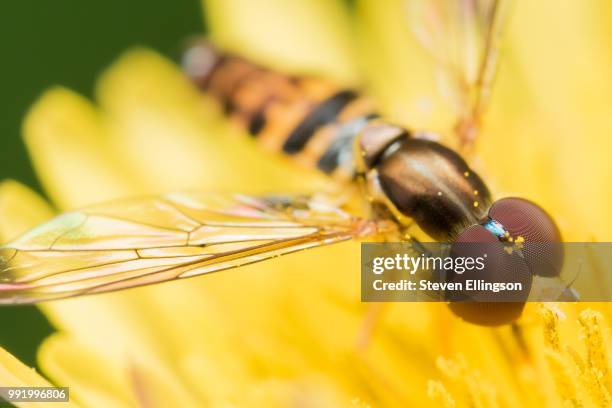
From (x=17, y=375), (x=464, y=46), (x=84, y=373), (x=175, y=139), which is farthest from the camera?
(x=175, y=139)

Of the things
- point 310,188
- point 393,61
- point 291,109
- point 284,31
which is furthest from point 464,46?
point 284,31

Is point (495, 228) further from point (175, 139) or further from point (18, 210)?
point (175, 139)

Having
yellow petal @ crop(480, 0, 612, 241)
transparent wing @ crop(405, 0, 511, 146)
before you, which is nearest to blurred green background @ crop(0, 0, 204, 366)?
transparent wing @ crop(405, 0, 511, 146)

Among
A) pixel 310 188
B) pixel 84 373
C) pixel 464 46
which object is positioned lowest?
pixel 84 373

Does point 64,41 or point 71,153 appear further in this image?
point 64,41

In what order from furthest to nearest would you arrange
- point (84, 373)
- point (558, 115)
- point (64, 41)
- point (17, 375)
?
1. point (64, 41)
2. point (558, 115)
3. point (84, 373)
4. point (17, 375)

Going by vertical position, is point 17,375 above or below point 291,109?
below

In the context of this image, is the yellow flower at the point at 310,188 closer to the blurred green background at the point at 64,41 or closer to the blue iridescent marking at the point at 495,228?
the blurred green background at the point at 64,41
